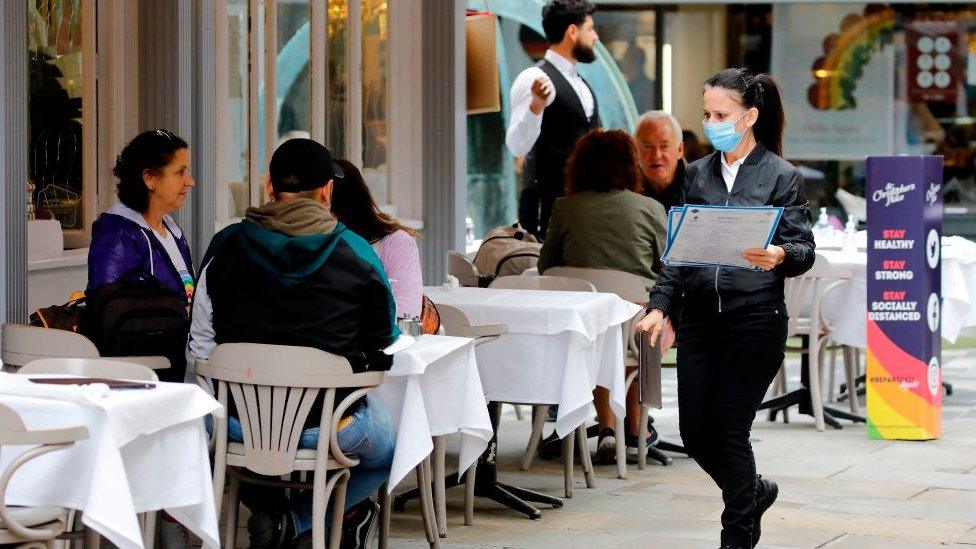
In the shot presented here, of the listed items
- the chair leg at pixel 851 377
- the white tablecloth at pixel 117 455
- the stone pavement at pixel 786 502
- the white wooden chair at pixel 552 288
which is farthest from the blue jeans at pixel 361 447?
the chair leg at pixel 851 377

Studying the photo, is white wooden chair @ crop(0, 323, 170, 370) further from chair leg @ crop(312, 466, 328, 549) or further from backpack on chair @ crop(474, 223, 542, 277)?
backpack on chair @ crop(474, 223, 542, 277)

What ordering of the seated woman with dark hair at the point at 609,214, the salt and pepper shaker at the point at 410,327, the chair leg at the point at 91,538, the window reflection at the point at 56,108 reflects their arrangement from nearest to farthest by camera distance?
the chair leg at the point at 91,538, the salt and pepper shaker at the point at 410,327, the window reflection at the point at 56,108, the seated woman with dark hair at the point at 609,214

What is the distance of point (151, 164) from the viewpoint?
591cm

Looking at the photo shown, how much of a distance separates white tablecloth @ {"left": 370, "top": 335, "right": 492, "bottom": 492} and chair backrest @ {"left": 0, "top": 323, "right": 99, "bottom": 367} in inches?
38.0

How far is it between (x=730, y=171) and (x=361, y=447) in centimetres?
149

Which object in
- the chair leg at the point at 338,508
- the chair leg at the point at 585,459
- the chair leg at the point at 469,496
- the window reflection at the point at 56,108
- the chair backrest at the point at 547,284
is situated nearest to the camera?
the chair leg at the point at 338,508

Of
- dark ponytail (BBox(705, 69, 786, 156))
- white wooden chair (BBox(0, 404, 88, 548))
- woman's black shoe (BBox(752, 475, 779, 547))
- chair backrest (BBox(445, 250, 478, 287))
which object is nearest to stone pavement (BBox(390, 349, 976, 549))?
woman's black shoe (BBox(752, 475, 779, 547))

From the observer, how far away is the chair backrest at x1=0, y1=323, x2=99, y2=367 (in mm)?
4879

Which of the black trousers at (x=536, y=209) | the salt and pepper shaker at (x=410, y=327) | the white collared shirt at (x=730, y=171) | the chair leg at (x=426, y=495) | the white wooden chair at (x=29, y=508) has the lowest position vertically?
the chair leg at (x=426, y=495)

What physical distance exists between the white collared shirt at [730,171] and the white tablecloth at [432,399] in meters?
1.07

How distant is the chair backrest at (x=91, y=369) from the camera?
434 cm

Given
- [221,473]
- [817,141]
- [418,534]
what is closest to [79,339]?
[221,473]

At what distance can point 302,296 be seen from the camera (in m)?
4.82

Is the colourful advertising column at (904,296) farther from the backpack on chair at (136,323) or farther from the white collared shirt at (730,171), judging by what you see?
the backpack on chair at (136,323)
